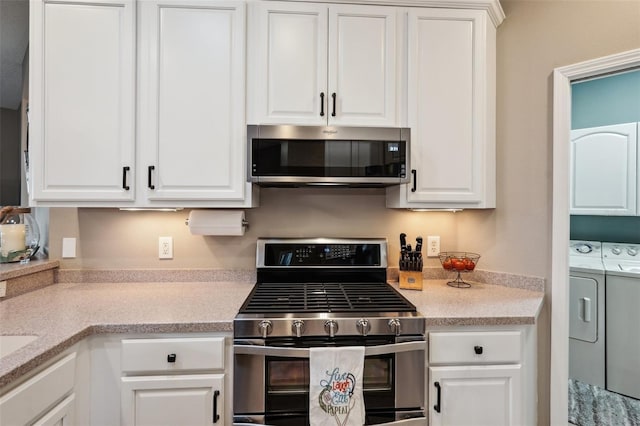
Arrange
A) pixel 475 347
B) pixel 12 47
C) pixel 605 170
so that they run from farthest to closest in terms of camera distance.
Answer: pixel 605 170 < pixel 12 47 < pixel 475 347

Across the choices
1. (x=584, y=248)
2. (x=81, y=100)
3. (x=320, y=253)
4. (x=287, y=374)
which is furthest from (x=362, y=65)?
(x=584, y=248)

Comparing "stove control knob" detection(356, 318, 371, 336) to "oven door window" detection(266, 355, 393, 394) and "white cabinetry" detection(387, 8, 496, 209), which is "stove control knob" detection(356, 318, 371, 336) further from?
"white cabinetry" detection(387, 8, 496, 209)

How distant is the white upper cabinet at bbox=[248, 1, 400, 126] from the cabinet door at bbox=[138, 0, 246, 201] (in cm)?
11

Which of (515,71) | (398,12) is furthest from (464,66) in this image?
(398,12)

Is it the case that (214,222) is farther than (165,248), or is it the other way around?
(165,248)

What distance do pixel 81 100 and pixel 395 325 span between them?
70.8 inches

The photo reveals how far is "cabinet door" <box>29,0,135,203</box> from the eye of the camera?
60.4 inches

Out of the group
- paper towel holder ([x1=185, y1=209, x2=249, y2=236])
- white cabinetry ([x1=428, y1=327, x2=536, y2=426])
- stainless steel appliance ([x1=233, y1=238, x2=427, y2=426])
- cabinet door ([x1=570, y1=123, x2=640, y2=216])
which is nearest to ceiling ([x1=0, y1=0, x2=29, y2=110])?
paper towel holder ([x1=185, y1=209, x2=249, y2=236])

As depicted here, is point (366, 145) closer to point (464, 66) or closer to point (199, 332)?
point (464, 66)

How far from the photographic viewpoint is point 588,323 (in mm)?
2445

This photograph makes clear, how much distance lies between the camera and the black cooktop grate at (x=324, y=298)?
1.38 metres

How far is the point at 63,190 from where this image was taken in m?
1.55

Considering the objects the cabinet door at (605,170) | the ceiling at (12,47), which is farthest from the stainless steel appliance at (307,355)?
the ceiling at (12,47)

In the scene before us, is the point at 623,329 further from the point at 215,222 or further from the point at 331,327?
the point at 215,222
